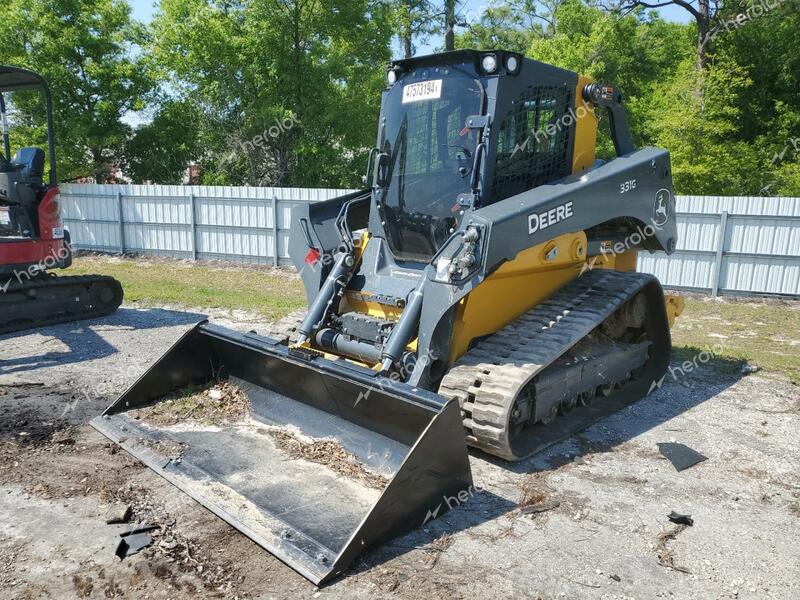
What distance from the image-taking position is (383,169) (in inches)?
225

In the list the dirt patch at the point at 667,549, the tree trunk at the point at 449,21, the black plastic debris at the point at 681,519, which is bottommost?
the dirt patch at the point at 667,549

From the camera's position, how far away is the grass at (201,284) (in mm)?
10398

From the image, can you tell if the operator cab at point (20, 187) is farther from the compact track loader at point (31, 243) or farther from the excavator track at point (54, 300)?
the excavator track at point (54, 300)

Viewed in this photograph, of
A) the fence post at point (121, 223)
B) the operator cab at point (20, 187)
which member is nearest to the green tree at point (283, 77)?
the fence post at point (121, 223)

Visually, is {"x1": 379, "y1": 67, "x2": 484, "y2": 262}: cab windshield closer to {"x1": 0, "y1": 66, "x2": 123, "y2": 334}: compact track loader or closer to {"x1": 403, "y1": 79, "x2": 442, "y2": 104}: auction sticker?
{"x1": 403, "y1": 79, "x2": 442, "y2": 104}: auction sticker

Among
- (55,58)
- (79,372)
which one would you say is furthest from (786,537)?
(55,58)

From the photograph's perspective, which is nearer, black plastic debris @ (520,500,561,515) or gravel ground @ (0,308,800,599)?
gravel ground @ (0,308,800,599)

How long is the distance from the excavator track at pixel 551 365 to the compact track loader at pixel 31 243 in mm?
6181

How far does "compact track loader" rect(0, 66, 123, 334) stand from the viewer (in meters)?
8.24

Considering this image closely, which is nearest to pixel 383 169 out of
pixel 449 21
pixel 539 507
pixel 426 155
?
pixel 426 155

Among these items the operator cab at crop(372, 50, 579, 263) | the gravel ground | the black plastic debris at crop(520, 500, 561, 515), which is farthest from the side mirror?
the black plastic debris at crop(520, 500, 561, 515)

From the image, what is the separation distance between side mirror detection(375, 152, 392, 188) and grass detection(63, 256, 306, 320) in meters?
4.13

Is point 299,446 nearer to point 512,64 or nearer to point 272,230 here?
point 512,64

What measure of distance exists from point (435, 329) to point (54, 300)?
243 inches
